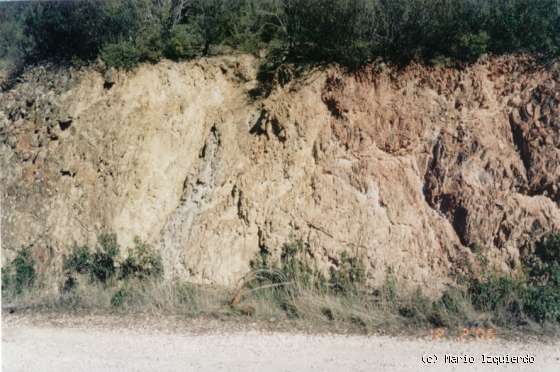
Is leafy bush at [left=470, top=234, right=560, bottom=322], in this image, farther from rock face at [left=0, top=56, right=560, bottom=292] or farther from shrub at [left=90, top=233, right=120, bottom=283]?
shrub at [left=90, top=233, right=120, bottom=283]

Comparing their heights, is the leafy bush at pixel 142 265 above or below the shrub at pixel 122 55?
below

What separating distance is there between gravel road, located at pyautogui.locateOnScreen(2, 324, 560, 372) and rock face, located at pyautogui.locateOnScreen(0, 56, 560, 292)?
7.72 ft

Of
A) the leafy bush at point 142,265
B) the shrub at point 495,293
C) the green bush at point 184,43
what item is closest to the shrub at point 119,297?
the leafy bush at point 142,265

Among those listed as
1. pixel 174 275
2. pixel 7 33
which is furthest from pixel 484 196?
pixel 7 33

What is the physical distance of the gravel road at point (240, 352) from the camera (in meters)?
6.29

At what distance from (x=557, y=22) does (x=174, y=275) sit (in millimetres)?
7899

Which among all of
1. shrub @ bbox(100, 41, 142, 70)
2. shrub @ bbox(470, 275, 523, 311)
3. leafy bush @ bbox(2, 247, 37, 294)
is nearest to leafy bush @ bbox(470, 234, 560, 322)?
shrub @ bbox(470, 275, 523, 311)

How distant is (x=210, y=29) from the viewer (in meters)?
12.3

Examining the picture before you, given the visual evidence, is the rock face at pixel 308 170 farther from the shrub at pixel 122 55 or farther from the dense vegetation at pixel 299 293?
the shrub at pixel 122 55

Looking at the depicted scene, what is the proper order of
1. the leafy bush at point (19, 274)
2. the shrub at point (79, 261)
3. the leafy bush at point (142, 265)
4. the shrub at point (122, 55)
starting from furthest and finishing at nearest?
the shrub at point (122, 55) < the shrub at point (79, 261) < the leafy bush at point (19, 274) < the leafy bush at point (142, 265)

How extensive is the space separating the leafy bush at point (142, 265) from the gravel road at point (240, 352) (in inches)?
87.6

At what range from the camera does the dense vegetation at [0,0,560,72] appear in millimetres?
10320

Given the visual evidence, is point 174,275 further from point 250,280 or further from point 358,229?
point 358,229

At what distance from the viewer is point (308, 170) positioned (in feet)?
33.7
